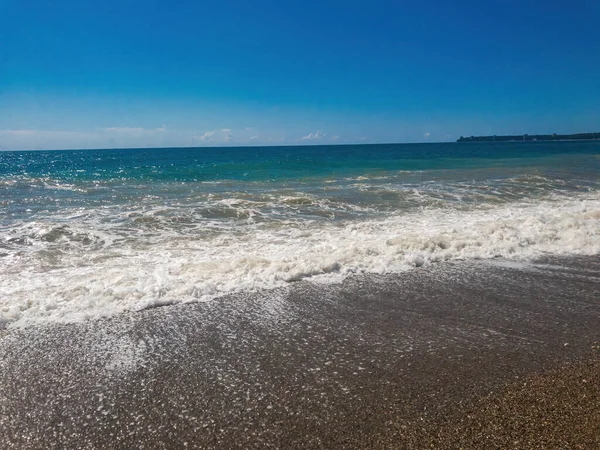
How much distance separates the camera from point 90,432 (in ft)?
10.2

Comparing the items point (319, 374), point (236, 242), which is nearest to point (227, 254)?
point (236, 242)

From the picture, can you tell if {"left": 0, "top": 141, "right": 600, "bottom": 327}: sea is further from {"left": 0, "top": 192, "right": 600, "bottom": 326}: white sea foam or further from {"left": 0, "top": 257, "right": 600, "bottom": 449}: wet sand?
{"left": 0, "top": 257, "right": 600, "bottom": 449}: wet sand

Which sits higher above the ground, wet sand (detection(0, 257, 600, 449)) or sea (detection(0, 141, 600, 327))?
sea (detection(0, 141, 600, 327))

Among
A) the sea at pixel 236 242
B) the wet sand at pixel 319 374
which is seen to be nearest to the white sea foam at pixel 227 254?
the sea at pixel 236 242

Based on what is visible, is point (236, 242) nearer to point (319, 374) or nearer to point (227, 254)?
point (227, 254)

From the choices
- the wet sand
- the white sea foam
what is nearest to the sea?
the white sea foam

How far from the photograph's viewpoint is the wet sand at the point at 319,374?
3.03m

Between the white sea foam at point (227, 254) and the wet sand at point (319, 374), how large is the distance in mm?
568

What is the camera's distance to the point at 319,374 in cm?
383

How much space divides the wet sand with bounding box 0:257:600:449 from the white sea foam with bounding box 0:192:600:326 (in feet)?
1.86

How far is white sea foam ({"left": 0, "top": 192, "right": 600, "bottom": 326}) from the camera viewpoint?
19.0 feet

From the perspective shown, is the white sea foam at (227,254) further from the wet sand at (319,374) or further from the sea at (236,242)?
the wet sand at (319,374)

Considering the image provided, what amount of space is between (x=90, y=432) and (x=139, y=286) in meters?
3.16

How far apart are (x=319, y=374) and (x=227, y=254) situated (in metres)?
4.62
